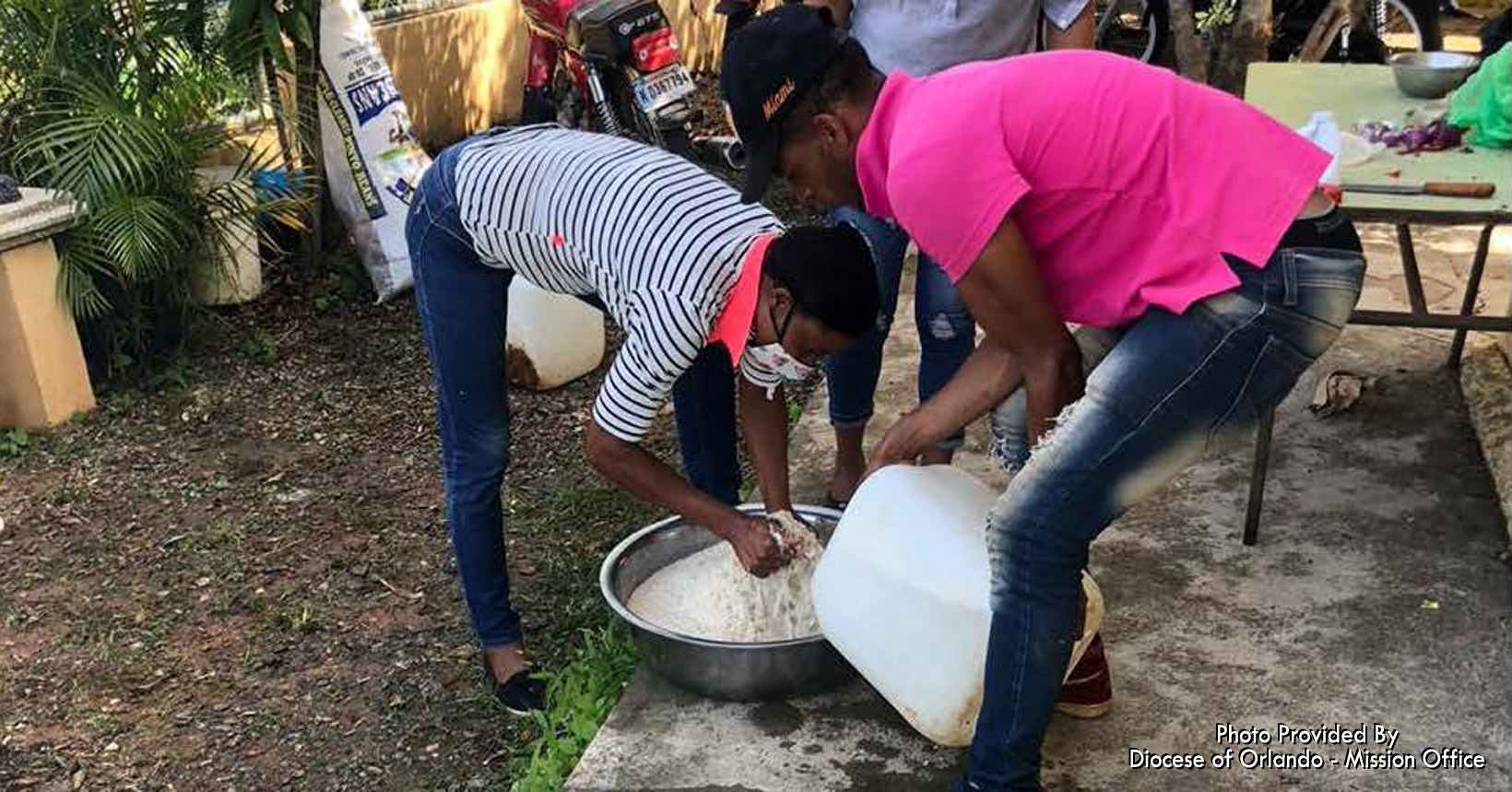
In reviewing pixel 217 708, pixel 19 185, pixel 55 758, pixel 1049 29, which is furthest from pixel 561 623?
pixel 19 185

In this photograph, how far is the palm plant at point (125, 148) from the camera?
447cm

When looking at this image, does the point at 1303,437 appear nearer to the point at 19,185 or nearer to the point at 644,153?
the point at 644,153

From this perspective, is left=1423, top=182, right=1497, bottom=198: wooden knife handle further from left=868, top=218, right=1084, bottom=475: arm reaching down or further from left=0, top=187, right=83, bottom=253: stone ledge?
left=0, top=187, right=83, bottom=253: stone ledge

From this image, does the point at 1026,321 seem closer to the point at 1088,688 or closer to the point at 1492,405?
the point at 1088,688

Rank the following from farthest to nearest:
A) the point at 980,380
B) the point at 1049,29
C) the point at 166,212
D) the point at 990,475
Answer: the point at 166,212 < the point at 990,475 < the point at 1049,29 < the point at 980,380

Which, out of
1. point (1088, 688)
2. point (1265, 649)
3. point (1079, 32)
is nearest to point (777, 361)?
point (1088, 688)

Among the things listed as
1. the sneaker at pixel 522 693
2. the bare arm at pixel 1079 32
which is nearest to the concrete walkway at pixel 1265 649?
the sneaker at pixel 522 693

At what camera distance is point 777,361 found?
2.52 metres

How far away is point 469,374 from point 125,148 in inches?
89.8

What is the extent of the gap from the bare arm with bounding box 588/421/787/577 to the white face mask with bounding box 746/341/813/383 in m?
0.25

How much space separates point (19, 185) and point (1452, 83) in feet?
13.4

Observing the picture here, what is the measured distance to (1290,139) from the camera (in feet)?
6.87

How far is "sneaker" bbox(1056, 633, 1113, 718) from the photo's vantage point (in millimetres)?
2656

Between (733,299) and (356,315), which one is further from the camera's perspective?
(356,315)
